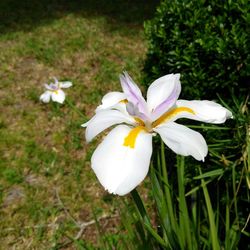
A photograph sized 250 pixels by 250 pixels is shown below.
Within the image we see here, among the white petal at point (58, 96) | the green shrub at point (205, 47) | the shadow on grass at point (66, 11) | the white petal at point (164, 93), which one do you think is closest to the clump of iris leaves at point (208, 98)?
the green shrub at point (205, 47)

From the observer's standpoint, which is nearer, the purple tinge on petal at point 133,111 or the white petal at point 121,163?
the white petal at point 121,163

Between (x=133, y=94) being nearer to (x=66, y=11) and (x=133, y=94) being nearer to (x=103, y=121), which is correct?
(x=103, y=121)

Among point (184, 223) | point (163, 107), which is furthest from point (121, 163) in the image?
point (184, 223)

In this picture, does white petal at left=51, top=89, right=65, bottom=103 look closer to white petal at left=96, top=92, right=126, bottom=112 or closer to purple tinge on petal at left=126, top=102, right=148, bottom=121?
white petal at left=96, top=92, right=126, bottom=112

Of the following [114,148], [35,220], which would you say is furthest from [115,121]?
[35,220]

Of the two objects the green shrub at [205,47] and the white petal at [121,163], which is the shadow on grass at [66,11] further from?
the white petal at [121,163]

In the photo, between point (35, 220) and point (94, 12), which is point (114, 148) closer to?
point (35, 220)

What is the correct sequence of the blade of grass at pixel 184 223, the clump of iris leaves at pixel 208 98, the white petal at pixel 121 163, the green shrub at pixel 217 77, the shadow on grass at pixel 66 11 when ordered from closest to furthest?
the white petal at pixel 121 163, the blade of grass at pixel 184 223, the clump of iris leaves at pixel 208 98, the green shrub at pixel 217 77, the shadow on grass at pixel 66 11

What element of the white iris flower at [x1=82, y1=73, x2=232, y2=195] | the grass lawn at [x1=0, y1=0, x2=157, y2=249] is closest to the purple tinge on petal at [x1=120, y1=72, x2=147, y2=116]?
the white iris flower at [x1=82, y1=73, x2=232, y2=195]
